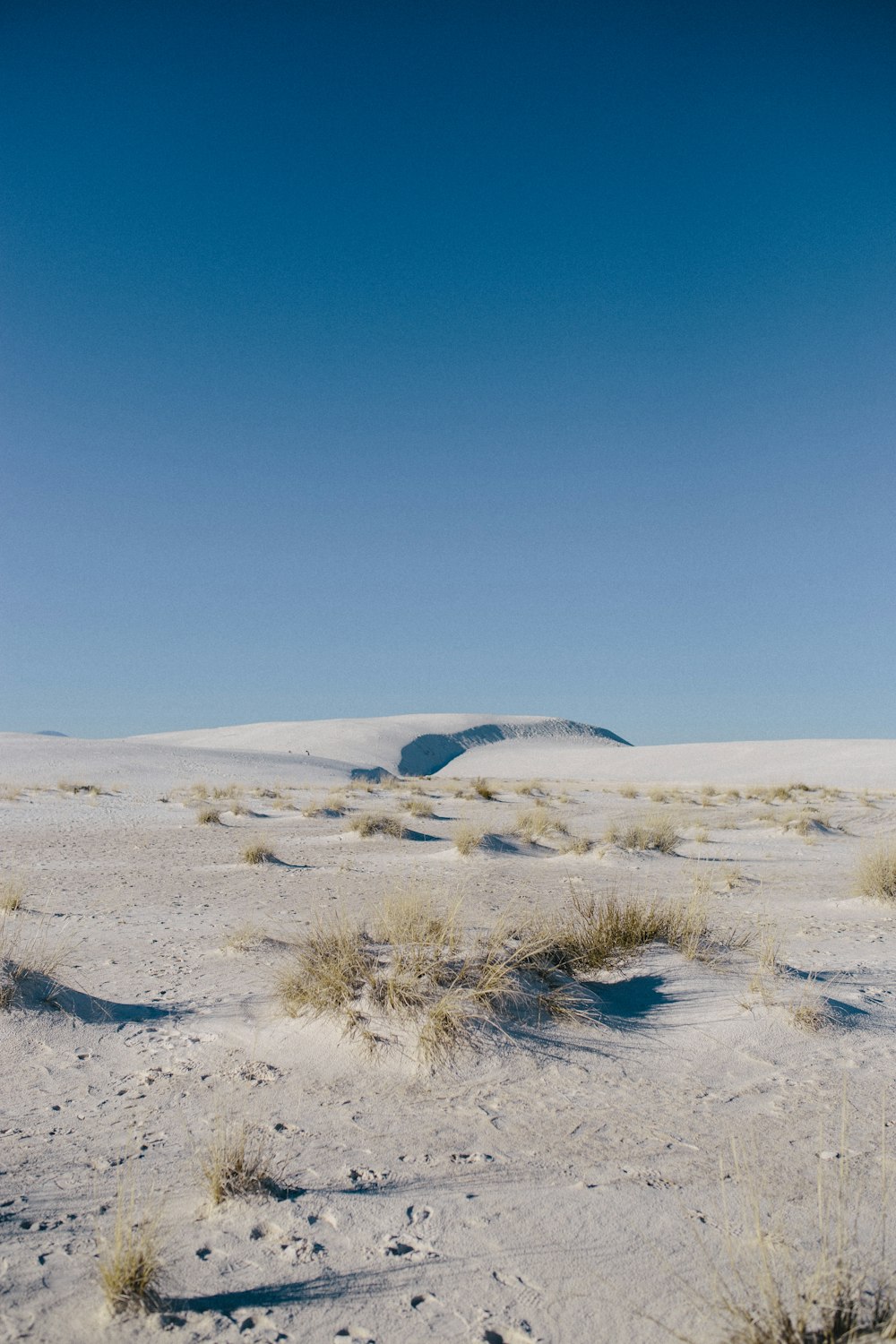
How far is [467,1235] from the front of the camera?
283cm

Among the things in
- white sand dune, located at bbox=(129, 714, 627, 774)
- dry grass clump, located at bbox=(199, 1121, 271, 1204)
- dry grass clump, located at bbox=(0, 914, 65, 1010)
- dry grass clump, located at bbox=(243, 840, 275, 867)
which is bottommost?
dry grass clump, located at bbox=(243, 840, 275, 867)

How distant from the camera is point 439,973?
4.83m

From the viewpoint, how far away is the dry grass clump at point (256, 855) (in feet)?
41.9

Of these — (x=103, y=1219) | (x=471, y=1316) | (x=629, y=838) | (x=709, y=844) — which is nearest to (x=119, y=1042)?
(x=103, y=1219)

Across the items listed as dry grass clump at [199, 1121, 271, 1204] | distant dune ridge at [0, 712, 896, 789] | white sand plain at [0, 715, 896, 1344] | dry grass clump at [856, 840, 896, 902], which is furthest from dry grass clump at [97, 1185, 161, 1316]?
distant dune ridge at [0, 712, 896, 789]

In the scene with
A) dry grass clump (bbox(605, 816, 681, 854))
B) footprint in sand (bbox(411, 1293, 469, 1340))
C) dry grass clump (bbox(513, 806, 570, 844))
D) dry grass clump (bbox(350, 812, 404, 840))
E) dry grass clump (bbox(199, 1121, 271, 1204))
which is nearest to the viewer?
footprint in sand (bbox(411, 1293, 469, 1340))

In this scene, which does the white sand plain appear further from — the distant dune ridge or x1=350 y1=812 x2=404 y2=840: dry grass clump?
the distant dune ridge

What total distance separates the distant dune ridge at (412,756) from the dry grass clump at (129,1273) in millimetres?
33278

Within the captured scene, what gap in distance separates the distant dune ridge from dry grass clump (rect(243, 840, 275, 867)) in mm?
22525

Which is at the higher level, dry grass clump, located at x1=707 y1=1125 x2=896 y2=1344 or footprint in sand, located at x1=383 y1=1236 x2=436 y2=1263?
dry grass clump, located at x1=707 y1=1125 x2=896 y2=1344

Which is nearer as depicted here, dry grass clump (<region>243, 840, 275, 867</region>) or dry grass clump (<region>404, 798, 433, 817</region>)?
dry grass clump (<region>243, 840, 275, 867</region>)

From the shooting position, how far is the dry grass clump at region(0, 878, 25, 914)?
7.77 metres

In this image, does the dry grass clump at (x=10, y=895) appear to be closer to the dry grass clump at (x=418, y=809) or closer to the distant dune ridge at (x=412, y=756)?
the dry grass clump at (x=418, y=809)

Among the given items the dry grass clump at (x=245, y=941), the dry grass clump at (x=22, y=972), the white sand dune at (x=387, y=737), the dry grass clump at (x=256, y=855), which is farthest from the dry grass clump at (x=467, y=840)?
the white sand dune at (x=387, y=737)
